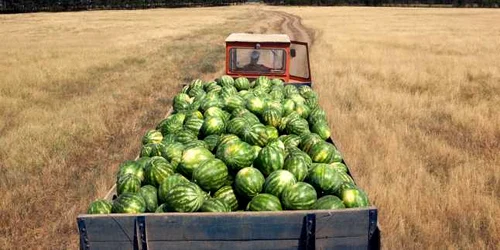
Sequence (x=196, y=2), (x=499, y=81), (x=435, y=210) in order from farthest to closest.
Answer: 1. (x=196, y=2)
2. (x=499, y=81)
3. (x=435, y=210)

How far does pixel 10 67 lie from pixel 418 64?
15.6 meters

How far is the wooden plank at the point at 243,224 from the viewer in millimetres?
3414

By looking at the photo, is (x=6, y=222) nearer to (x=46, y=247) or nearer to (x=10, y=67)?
(x=46, y=247)

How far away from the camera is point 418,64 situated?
17969 millimetres

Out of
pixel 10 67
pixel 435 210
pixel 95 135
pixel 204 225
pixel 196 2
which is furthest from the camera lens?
pixel 196 2

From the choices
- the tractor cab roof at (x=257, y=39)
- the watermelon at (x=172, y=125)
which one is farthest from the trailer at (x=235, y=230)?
the tractor cab roof at (x=257, y=39)

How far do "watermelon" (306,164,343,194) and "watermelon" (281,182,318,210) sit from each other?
0.20m

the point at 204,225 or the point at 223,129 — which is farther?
the point at 223,129

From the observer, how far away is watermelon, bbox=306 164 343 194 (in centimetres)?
408

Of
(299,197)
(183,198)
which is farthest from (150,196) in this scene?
(299,197)

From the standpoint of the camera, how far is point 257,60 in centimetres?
888

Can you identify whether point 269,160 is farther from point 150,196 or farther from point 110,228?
point 110,228

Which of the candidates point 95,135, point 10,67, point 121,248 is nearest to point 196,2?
point 10,67

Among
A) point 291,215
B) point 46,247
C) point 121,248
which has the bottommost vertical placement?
point 46,247
